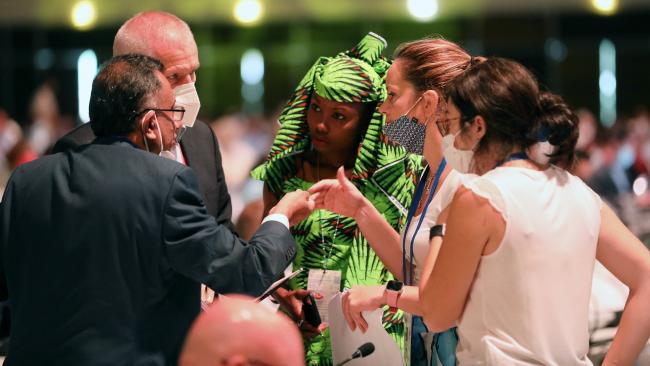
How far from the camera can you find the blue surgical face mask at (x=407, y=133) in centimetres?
388

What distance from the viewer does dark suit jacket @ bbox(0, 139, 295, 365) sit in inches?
122

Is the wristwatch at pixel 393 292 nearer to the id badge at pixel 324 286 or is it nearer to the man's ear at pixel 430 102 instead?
the man's ear at pixel 430 102

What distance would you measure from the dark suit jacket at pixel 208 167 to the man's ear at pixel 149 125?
2.93ft

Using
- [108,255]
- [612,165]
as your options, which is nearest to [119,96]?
[108,255]

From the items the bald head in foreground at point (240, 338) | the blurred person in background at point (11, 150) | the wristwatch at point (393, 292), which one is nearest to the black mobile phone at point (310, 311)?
the wristwatch at point (393, 292)

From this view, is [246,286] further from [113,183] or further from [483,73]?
[483,73]

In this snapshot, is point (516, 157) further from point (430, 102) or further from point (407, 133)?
point (407, 133)

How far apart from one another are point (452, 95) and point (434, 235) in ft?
1.27

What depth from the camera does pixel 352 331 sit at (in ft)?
11.9

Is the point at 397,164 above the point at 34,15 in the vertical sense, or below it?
above

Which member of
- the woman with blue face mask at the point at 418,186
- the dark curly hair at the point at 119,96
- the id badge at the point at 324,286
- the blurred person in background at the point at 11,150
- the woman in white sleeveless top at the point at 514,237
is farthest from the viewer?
the blurred person in background at the point at 11,150

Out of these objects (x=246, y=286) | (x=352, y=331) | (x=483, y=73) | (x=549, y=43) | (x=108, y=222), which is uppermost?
(x=483, y=73)

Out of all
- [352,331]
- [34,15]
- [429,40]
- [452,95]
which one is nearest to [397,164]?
[429,40]

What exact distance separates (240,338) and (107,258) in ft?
3.33
